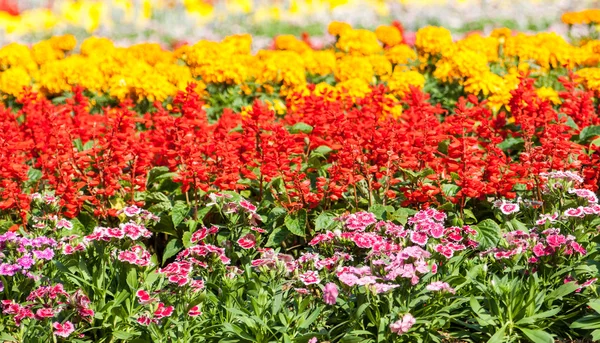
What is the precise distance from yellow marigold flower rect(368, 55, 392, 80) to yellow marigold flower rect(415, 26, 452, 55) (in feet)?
1.34

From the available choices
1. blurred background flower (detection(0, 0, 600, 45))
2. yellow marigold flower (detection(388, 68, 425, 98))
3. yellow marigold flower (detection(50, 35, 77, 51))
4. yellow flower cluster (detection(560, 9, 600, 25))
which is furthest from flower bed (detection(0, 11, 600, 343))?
blurred background flower (detection(0, 0, 600, 45))

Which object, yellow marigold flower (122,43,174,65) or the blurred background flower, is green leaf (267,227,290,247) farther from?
the blurred background flower

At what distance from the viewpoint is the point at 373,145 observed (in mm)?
5191

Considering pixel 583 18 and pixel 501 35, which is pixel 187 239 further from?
pixel 583 18

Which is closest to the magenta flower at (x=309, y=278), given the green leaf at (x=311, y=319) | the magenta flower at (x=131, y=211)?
the green leaf at (x=311, y=319)

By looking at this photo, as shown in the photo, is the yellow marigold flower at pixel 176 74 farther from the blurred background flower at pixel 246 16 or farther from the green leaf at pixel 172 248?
the blurred background flower at pixel 246 16

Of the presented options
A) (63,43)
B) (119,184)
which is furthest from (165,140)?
(63,43)

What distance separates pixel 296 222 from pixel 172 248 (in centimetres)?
76

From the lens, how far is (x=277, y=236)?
4969mm

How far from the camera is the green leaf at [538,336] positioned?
3935 mm

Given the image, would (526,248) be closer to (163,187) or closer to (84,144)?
(163,187)

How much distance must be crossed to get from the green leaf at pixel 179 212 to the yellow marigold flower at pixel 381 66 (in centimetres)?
358

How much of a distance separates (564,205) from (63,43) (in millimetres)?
6761

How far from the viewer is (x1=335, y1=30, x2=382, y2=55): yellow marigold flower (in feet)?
29.6
